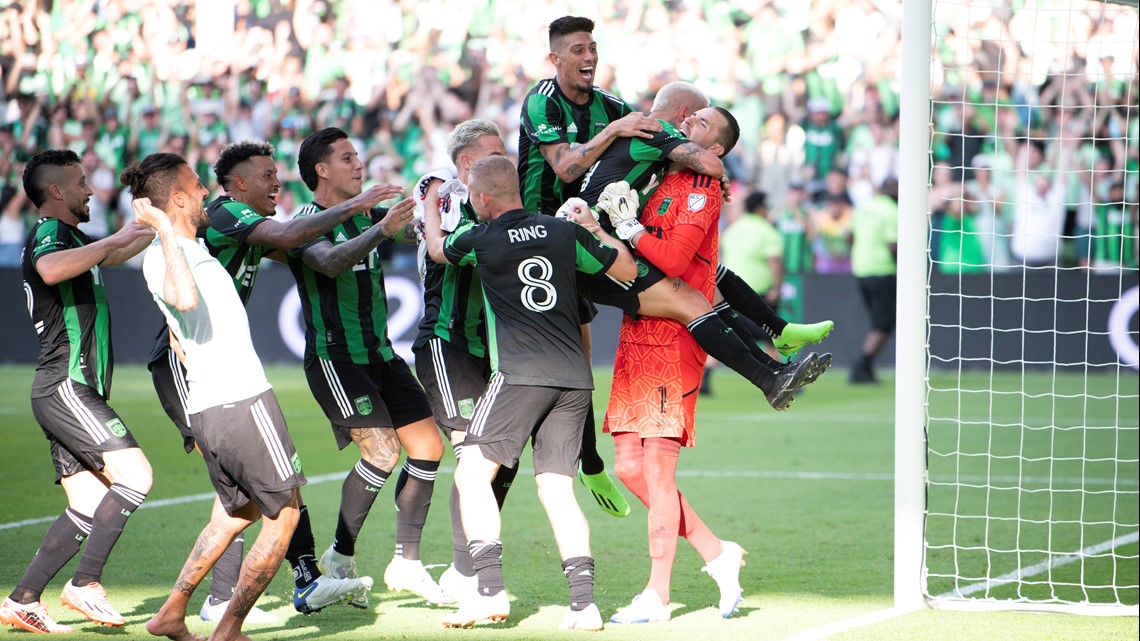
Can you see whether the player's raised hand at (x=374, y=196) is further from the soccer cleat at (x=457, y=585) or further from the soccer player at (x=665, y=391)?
the soccer cleat at (x=457, y=585)

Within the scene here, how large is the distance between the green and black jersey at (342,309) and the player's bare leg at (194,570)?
128 centimetres

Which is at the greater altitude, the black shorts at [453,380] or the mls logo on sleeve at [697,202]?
the mls logo on sleeve at [697,202]

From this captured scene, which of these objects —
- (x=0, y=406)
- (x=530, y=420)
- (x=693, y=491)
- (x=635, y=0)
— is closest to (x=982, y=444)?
(x=693, y=491)

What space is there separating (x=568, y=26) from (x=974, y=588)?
3.28 meters

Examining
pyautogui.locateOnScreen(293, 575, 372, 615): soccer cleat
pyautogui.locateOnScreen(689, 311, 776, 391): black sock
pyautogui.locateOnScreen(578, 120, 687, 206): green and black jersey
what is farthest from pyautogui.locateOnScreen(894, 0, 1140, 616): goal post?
pyautogui.locateOnScreen(293, 575, 372, 615): soccer cleat

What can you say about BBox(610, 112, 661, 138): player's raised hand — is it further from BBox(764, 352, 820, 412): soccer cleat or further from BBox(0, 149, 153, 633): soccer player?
BBox(0, 149, 153, 633): soccer player

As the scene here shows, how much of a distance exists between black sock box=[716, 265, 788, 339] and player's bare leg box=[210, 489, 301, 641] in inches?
101

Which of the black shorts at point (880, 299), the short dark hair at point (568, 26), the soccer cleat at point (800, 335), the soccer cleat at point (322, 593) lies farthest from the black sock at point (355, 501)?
the black shorts at point (880, 299)

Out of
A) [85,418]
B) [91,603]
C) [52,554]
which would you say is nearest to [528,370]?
[85,418]

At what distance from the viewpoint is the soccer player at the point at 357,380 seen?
5.89 m

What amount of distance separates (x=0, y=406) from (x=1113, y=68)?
13093 millimetres

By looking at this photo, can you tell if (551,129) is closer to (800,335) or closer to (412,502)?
(800,335)

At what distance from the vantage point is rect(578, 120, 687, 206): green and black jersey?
5.55 meters

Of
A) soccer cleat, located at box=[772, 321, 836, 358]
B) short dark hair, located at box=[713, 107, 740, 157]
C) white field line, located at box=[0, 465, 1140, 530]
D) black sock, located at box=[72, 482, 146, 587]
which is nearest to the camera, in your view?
black sock, located at box=[72, 482, 146, 587]
